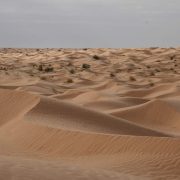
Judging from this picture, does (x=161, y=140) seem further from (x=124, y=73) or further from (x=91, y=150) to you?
(x=124, y=73)

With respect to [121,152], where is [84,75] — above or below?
below

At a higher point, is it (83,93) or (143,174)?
(143,174)

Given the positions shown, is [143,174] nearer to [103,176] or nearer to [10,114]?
[103,176]

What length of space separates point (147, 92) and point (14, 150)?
204 inches

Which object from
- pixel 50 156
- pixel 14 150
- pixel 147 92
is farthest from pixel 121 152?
pixel 147 92

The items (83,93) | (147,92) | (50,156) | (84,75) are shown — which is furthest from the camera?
(84,75)

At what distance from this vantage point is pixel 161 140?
429 cm

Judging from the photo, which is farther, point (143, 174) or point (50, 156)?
point (50, 156)

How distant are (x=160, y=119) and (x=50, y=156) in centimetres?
271

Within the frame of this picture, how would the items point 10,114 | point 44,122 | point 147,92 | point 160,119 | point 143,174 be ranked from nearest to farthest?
point 143,174 → point 44,122 → point 10,114 → point 160,119 → point 147,92

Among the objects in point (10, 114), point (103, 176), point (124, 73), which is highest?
point (103, 176)

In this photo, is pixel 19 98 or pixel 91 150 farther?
pixel 19 98

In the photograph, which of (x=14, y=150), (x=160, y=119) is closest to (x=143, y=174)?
(x=14, y=150)

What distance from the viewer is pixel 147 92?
9164 millimetres
